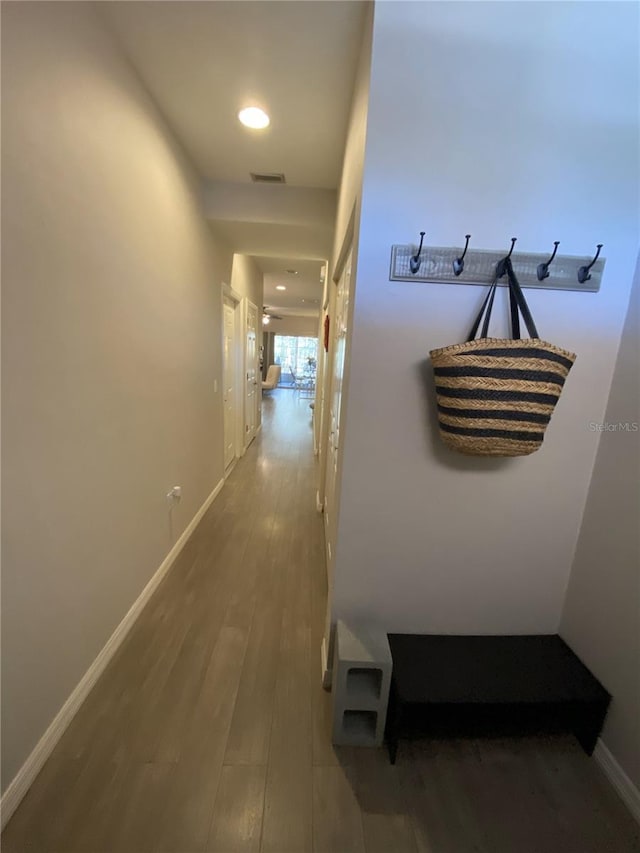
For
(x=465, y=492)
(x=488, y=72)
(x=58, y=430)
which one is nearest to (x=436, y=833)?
(x=465, y=492)

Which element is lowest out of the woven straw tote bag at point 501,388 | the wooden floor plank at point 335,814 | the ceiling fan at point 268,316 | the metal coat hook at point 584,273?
the wooden floor plank at point 335,814

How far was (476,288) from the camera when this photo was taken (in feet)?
3.99

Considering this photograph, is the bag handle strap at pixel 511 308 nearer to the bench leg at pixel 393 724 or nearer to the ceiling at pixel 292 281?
the bench leg at pixel 393 724

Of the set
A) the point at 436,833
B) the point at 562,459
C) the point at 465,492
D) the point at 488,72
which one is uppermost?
the point at 488,72

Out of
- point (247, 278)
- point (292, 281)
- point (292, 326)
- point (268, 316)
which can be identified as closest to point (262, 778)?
point (247, 278)

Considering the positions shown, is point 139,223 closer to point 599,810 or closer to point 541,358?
point 541,358

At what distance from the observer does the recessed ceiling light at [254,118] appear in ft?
5.89

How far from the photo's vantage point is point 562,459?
4.41 feet

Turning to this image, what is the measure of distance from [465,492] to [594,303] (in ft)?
2.73

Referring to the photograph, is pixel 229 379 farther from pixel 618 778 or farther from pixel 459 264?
pixel 618 778

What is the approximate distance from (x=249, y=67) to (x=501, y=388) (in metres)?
1.79

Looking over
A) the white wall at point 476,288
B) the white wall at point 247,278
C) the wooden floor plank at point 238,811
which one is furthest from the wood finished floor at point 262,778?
the white wall at point 247,278

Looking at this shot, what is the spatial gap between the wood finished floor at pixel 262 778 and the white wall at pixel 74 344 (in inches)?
9.0

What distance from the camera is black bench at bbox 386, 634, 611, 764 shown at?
1.19m
